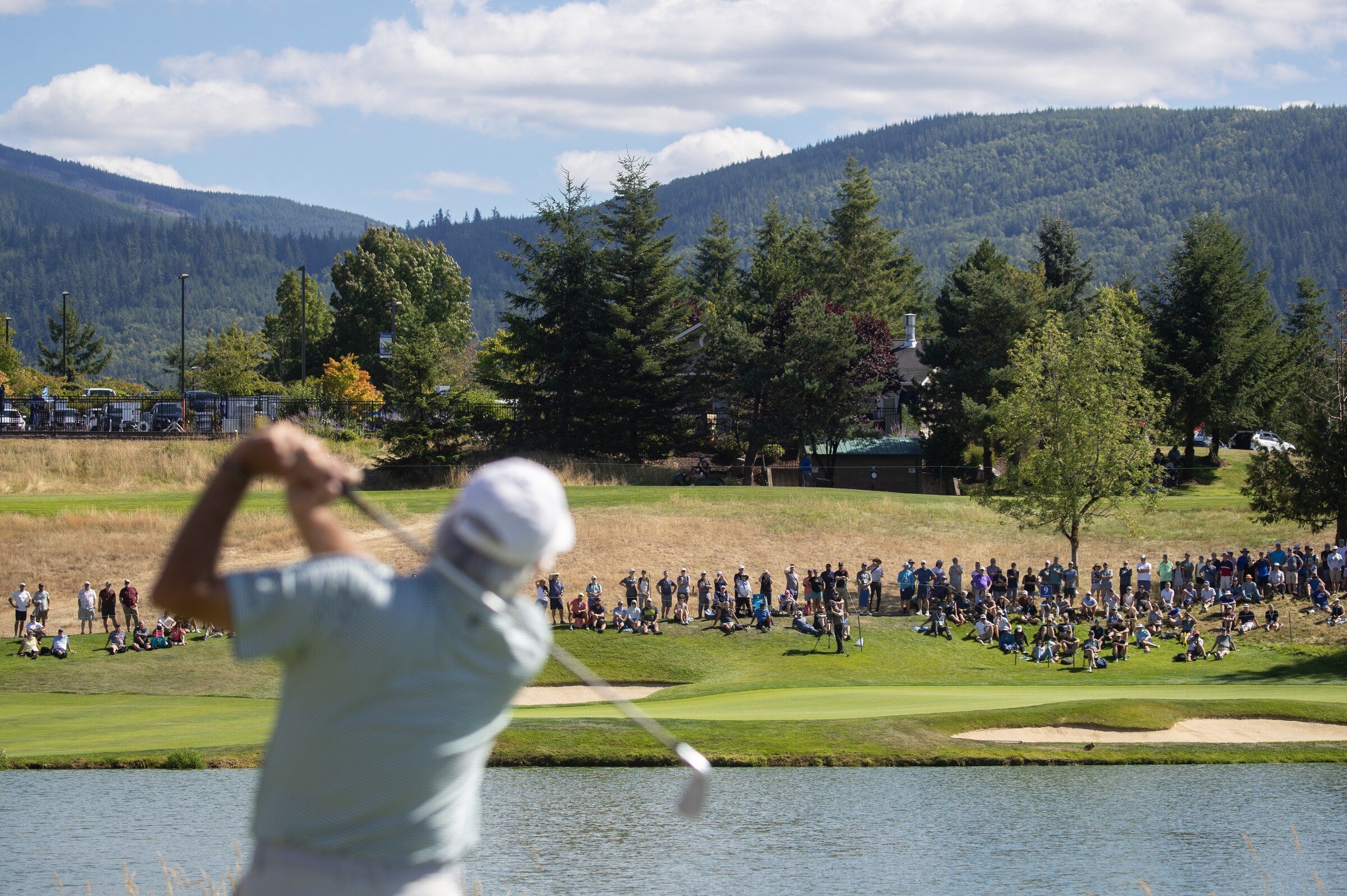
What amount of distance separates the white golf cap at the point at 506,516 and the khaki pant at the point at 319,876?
2.62 feet

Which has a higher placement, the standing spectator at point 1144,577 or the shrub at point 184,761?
the standing spectator at point 1144,577

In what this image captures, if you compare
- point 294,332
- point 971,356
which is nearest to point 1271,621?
point 971,356

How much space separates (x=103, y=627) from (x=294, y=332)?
71048 millimetres

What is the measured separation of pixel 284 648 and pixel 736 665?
→ 26.5m

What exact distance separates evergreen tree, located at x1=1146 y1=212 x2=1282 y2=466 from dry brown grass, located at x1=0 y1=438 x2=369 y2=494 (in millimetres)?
39493

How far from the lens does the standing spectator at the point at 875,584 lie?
34.3 metres

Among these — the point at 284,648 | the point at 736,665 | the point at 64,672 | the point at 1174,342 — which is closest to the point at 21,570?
the point at 64,672

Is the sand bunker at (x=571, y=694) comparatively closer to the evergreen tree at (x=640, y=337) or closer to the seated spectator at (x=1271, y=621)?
the seated spectator at (x=1271, y=621)

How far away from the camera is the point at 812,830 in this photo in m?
13.6

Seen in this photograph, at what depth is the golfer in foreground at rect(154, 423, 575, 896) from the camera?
2.79m

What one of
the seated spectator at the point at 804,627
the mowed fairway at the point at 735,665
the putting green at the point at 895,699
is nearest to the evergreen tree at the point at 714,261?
the mowed fairway at the point at 735,665

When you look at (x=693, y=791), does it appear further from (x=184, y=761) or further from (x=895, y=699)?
(x=895, y=699)

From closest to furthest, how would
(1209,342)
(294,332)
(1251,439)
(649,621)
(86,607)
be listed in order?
(86,607) → (649,621) → (1209,342) → (1251,439) → (294,332)


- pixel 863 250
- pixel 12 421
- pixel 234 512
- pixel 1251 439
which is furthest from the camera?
pixel 863 250
